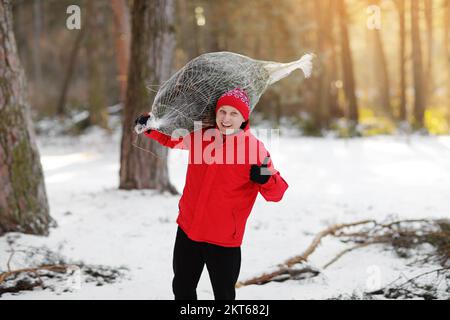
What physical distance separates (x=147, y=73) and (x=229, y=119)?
4.27 metres

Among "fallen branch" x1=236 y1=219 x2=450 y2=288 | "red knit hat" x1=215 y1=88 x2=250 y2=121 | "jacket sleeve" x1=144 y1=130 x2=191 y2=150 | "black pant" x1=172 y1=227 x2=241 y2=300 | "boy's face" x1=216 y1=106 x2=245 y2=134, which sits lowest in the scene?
"fallen branch" x1=236 y1=219 x2=450 y2=288

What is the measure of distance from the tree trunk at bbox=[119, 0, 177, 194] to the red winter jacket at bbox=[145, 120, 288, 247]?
3.75 m

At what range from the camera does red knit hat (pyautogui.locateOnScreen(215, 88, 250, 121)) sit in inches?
105

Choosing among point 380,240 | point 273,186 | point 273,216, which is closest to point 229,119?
point 273,186

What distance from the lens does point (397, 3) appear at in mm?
16141

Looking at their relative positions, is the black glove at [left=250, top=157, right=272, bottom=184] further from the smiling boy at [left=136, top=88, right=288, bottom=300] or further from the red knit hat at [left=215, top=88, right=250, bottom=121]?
the red knit hat at [left=215, top=88, right=250, bottom=121]

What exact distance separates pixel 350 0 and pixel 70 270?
17282 millimetres

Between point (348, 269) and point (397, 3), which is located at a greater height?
point (397, 3)

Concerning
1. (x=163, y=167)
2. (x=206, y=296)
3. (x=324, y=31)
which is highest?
(x=324, y=31)

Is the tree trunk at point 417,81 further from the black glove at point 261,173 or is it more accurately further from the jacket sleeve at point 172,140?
the black glove at point 261,173

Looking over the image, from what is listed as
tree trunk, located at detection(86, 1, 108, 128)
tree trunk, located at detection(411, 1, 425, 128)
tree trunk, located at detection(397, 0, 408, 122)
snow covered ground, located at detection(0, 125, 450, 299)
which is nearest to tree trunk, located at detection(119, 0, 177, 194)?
snow covered ground, located at detection(0, 125, 450, 299)

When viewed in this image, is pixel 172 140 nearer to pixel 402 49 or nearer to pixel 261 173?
pixel 261 173
